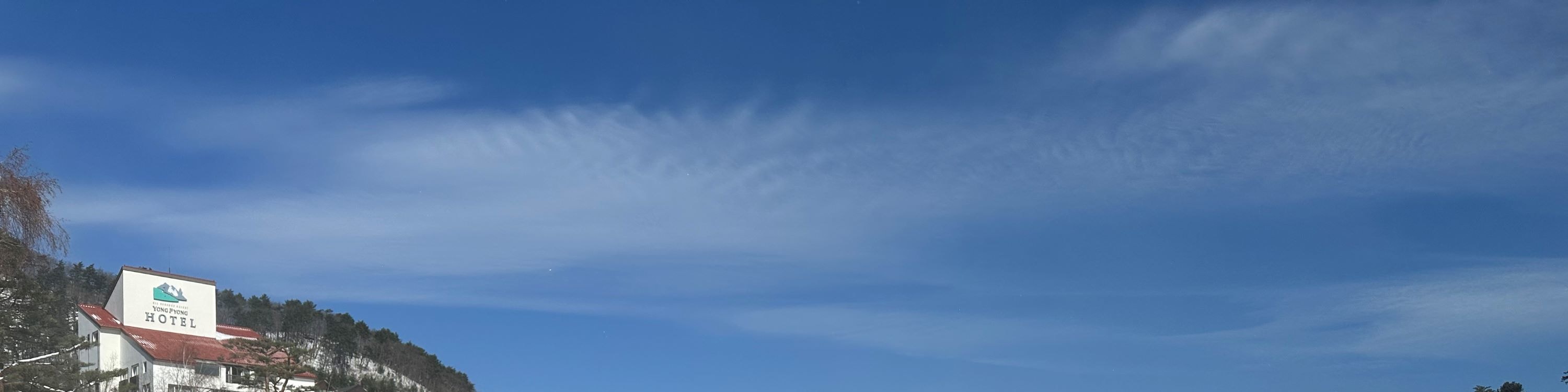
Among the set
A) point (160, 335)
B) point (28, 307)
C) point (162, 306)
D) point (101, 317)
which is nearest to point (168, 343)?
point (160, 335)

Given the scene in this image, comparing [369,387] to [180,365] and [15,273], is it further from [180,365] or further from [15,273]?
[15,273]

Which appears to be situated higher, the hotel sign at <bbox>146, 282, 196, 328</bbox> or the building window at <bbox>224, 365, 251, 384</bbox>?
the hotel sign at <bbox>146, 282, 196, 328</bbox>

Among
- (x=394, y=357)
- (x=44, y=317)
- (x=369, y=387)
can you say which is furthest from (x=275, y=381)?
(x=394, y=357)

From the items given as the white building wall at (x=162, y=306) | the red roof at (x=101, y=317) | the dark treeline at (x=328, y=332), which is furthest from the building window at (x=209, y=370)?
the dark treeline at (x=328, y=332)

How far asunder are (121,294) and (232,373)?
1115cm

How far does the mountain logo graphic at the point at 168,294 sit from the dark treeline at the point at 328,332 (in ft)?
173

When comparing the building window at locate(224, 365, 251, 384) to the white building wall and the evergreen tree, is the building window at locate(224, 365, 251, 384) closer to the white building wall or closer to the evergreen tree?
the white building wall

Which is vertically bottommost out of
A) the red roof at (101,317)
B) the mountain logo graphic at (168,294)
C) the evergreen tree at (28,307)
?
the evergreen tree at (28,307)

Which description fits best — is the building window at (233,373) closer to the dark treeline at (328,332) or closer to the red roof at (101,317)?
the red roof at (101,317)

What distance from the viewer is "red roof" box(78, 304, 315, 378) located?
84750mm

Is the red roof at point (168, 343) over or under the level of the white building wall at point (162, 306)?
under

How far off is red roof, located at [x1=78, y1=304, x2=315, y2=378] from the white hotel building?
2.7 inches

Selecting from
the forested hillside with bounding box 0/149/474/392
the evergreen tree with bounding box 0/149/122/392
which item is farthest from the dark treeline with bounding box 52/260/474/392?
the evergreen tree with bounding box 0/149/122/392

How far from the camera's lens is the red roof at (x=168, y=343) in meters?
84.8
